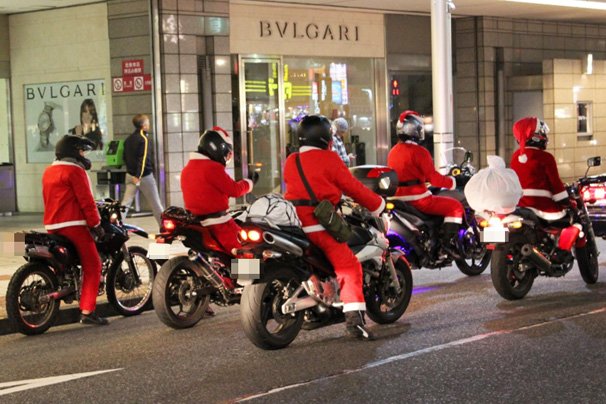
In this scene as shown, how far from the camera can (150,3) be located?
733 inches

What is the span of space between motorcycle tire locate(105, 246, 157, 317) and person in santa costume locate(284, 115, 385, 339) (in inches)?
93.2

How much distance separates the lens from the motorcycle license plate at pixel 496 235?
9.70 metres

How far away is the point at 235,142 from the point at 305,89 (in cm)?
238

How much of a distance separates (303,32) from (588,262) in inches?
478

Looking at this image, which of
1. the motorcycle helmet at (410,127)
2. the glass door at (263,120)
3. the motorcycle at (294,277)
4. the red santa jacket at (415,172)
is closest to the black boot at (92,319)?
the motorcycle at (294,277)

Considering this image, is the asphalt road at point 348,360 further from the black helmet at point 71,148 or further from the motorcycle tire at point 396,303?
the black helmet at point 71,148

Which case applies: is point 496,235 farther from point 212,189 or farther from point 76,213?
point 76,213

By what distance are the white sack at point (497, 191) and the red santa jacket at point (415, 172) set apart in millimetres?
834

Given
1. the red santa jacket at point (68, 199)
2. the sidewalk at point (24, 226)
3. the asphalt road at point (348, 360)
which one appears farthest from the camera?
the sidewalk at point (24, 226)

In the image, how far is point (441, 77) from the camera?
1633 cm

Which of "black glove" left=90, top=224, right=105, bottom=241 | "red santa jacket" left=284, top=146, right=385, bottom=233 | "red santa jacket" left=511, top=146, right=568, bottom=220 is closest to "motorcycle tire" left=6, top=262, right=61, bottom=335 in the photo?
"black glove" left=90, top=224, right=105, bottom=241

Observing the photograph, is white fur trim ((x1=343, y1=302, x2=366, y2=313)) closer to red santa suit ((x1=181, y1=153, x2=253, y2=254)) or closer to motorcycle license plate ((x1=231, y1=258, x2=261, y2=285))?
motorcycle license plate ((x1=231, y1=258, x2=261, y2=285))

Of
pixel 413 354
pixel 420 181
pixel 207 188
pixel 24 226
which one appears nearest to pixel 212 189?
pixel 207 188

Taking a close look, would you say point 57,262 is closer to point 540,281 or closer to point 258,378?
point 258,378
